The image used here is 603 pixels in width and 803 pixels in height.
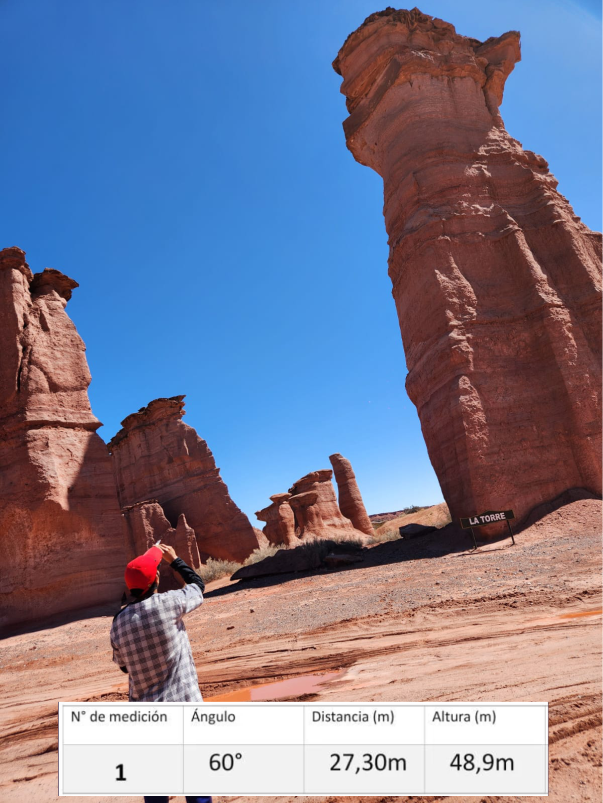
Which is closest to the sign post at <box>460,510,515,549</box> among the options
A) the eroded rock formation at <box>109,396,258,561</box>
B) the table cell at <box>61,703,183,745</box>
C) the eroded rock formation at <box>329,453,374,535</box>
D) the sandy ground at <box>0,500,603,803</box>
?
the sandy ground at <box>0,500,603,803</box>

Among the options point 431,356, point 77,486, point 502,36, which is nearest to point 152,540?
point 77,486

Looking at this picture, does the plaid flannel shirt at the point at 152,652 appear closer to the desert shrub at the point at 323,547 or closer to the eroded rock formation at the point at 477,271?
the eroded rock formation at the point at 477,271

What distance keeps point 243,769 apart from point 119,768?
51 centimetres

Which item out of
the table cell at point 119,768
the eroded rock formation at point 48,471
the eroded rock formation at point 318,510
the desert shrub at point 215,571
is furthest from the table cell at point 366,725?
the eroded rock formation at point 318,510

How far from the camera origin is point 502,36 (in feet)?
53.4

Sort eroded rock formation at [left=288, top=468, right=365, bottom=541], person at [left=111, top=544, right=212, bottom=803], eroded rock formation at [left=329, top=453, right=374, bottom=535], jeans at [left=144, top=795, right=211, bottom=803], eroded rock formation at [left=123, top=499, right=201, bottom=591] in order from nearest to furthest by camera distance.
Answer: jeans at [left=144, top=795, right=211, bottom=803] → person at [left=111, top=544, right=212, bottom=803] → eroded rock formation at [left=123, top=499, right=201, bottom=591] → eroded rock formation at [left=288, top=468, right=365, bottom=541] → eroded rock formation at [left=329, top=453, right=374, bottom=535]

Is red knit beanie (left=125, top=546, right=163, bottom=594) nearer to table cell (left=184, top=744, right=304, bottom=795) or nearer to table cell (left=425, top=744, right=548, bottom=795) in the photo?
table cell (left=184, top=744, right=304, bottom=795)

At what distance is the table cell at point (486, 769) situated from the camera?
1.70 meters

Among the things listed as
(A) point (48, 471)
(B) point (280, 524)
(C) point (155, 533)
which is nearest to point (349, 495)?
(B) point (280, 524)

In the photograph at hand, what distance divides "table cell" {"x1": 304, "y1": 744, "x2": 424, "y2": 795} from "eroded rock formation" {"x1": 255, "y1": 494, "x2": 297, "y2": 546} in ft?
83.0

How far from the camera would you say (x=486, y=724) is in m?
1.80

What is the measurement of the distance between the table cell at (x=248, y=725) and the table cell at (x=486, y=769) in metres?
0.53

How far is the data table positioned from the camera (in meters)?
1.75

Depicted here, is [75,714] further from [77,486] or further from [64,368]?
[64,368]
